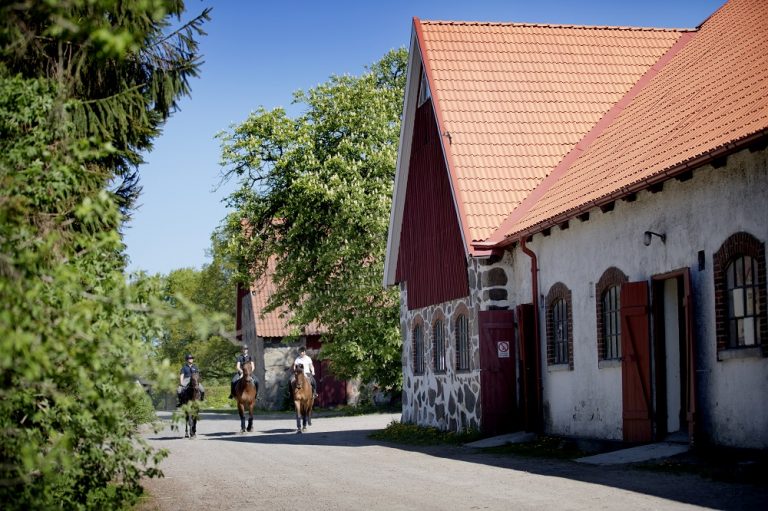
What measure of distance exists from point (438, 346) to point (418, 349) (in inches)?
72.3

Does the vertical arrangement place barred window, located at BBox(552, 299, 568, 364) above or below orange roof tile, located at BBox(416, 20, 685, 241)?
below

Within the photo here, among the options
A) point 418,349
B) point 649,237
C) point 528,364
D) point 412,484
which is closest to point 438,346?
point 418,349

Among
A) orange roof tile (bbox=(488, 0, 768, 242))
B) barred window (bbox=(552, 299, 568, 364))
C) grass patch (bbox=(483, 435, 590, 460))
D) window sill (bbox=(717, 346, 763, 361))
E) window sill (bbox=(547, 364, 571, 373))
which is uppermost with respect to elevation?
orange roof tile (bbox=(488, 0, 768, 242))

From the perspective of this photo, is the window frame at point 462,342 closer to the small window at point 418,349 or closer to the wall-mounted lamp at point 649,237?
the small window at point 418,349

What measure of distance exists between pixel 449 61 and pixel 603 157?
5929mm

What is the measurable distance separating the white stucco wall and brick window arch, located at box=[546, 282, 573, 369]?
20 centimetres

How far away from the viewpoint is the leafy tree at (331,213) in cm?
3728

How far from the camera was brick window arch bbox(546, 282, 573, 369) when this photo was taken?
1912cm

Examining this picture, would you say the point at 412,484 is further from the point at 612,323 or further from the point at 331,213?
the point at 331,213

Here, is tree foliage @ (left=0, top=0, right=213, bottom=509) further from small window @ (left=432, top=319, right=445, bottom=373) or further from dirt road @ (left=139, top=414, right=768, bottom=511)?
small window @ (left=432, top=319, right=445, bottom=373)

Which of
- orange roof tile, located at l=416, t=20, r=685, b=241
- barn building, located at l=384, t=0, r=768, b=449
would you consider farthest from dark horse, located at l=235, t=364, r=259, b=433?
orange roof tile, located at l=416, t=20, r=685, b=241

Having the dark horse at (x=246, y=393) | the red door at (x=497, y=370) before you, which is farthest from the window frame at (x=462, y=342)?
the dark horse at (x=246, y=393)

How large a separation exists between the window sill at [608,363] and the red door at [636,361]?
61cm

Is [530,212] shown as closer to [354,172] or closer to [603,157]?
[603,157]
